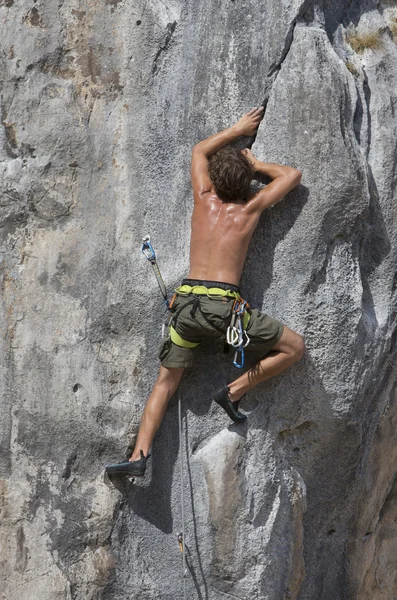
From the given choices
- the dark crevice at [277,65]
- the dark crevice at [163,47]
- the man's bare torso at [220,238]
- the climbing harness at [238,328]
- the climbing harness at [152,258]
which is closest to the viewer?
the climbing harness at [238,328]

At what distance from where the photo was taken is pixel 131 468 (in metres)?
4.86

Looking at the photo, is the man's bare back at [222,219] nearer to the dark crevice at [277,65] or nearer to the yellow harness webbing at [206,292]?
the yellow harness webbing at [206,292]

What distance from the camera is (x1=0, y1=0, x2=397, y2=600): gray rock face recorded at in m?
5.04

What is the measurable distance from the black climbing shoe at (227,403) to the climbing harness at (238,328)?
186mm

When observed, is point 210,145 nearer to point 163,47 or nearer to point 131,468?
point 163,47

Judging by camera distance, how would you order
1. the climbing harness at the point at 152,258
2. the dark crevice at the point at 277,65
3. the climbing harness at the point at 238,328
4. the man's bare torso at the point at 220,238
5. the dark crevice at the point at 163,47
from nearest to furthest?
the climbing harness at the point at 238,328
the man's bare torso at the point at 220,238
the climbing harness at the point at 152,258
the dark crevice at the point at 277,65
the dark crevice at the point at 163,47

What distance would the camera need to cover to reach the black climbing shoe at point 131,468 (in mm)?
4852

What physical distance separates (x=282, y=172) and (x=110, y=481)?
2.03 m

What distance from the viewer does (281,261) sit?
199 inches

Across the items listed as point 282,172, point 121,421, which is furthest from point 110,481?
point 282,172

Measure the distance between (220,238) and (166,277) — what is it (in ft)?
1.42

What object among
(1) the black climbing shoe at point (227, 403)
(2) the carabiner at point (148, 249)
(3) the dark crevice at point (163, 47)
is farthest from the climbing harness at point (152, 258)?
(3) the dark crevice at point (163, 47)

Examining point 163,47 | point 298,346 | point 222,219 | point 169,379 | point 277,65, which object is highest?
point 163,47

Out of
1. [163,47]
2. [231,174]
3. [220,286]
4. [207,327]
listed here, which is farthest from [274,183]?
[163,47]
